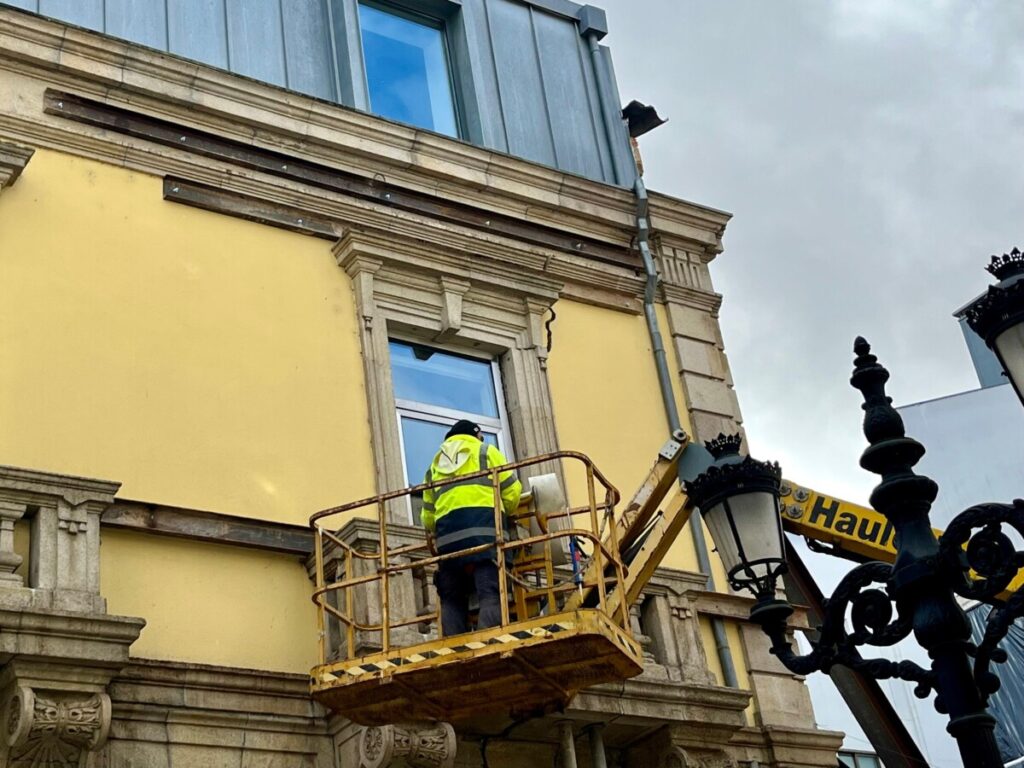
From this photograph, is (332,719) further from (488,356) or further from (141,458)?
(488,356)

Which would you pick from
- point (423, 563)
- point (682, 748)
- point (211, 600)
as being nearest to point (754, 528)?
point (423, 563)

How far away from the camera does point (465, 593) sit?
998 cm

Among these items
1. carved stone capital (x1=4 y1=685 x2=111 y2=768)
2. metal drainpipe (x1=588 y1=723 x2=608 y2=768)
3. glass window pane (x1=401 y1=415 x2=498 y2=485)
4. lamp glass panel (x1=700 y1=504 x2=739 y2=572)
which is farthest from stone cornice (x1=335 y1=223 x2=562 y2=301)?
lamp glass panel (x1=700 y1=504 x2=739 y2=572)

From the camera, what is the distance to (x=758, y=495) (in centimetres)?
838

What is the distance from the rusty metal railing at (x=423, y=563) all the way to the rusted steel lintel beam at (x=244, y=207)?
2861mm

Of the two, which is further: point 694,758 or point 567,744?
point 694,758

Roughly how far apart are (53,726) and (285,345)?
3.98 meters

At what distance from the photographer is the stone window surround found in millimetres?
12406

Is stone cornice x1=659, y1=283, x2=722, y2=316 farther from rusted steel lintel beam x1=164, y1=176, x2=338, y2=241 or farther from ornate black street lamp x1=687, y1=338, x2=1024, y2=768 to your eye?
ornate black street lamp x1=687, y1=338, x2=1024, y2=768

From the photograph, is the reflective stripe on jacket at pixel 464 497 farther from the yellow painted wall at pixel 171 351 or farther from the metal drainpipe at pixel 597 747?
the metal drainpipe at pixel 597 747

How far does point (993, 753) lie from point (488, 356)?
6.84 metres

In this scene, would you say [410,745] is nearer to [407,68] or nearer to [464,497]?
[464,497]

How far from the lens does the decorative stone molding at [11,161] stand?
1111cm

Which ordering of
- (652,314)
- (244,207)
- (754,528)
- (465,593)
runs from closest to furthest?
1. (754,528)
2. (465,593)
3. (244,207)
4. (652,314)
